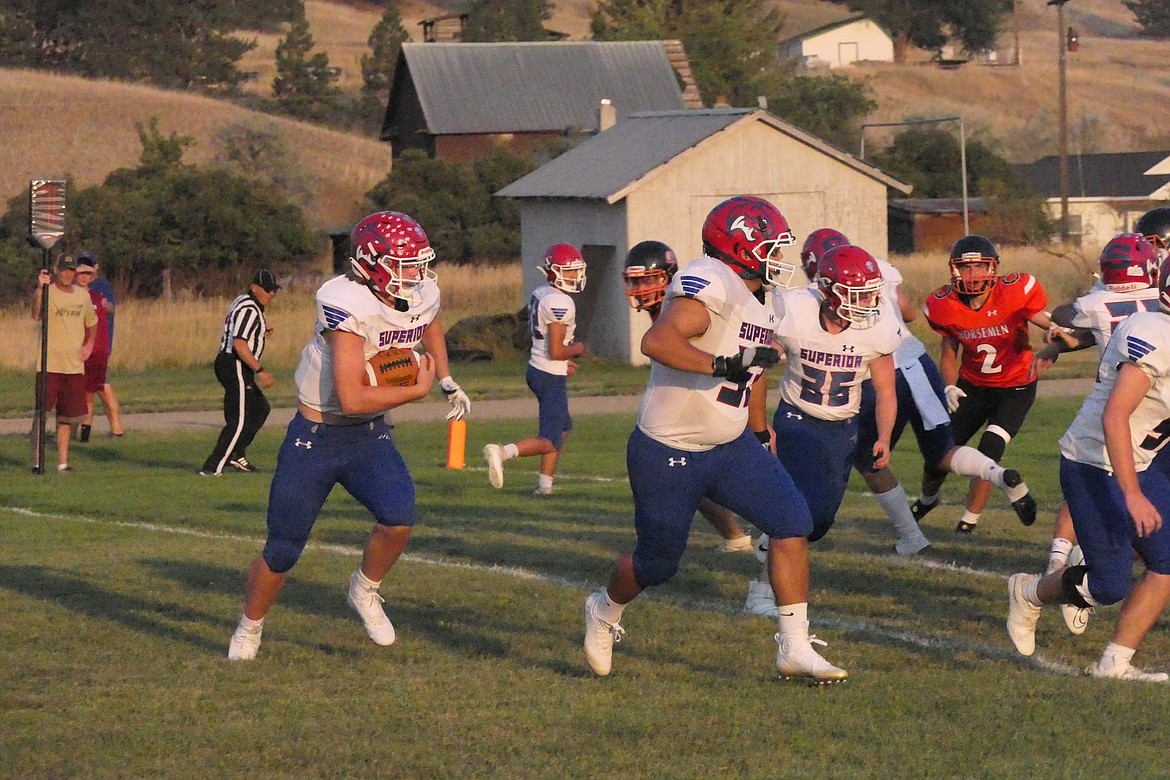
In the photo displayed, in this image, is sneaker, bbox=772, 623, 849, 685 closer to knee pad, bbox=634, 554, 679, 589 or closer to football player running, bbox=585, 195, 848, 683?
football player running, bbox=585, 195, 848, 683

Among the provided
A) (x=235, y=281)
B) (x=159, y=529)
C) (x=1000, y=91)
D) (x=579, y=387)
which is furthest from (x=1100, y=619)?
(x=1000, y=91)

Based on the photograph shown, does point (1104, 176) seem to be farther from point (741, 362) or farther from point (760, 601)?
point (741, 362)

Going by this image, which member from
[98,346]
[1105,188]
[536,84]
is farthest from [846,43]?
[98,346]

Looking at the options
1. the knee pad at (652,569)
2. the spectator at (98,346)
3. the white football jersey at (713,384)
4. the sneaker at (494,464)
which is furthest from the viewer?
the spectator at (98,346)

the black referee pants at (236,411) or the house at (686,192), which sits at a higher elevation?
the house at (686,192)

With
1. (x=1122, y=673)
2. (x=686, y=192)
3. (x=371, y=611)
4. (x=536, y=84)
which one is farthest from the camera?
(x=536, y=84)

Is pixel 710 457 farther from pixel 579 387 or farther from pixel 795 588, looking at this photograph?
pixel 579 387

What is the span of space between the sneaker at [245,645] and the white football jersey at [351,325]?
1.02 metres

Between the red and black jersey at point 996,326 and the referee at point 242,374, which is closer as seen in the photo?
the red and black jersey at point 996,326

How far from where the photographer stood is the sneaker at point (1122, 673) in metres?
6.33

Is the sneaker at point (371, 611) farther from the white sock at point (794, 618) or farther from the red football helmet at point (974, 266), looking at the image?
the red football helmet at point (974, 266)

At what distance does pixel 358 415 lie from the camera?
6.59 m

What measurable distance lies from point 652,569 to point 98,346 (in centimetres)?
1094

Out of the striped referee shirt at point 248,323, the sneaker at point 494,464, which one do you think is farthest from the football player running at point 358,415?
the striped referee shirt at point 248,323
